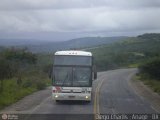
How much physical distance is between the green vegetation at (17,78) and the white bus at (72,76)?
3389 millimetres

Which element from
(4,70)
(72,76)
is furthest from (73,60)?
(4,70)

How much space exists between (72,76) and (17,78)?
19996 millimetres

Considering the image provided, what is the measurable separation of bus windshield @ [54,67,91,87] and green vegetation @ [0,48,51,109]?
355 centimetres

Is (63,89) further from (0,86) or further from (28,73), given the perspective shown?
(28,73)

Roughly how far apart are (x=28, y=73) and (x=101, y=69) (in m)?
42.0

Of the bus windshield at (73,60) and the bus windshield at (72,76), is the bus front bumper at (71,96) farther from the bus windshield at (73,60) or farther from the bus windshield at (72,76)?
the bus windshield at (73,60)

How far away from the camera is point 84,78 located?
28500 mm

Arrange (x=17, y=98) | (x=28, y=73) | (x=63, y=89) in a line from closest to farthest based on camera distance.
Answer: (x=63, y=89)
(x=17, y=98)
(x=28, y=73)

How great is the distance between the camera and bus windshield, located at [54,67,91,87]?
1115 inches

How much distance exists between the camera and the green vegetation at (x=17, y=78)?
34.1 meters

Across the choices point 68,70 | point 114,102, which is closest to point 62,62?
point 68,70

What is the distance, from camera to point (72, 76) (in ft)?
93.0

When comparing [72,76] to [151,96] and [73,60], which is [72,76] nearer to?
[73,60]

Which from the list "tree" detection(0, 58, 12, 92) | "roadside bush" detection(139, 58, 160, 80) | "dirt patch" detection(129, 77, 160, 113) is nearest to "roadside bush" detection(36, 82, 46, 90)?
"tree" detection(0, 58, 12, 92)
